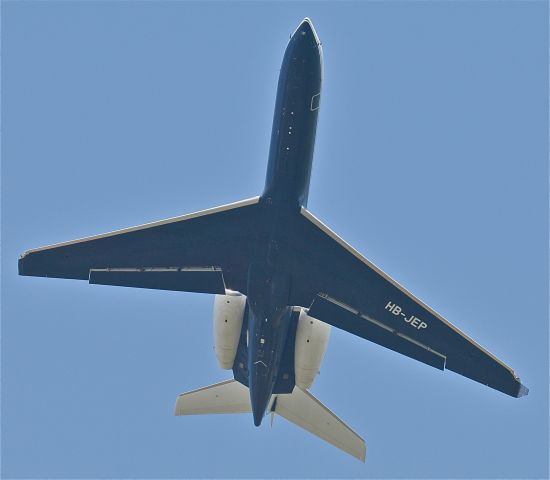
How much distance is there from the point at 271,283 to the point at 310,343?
440 centimetres

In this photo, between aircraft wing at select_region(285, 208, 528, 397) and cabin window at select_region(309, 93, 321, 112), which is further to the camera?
aircraft wing at select_region(285, 208, 528, 397)

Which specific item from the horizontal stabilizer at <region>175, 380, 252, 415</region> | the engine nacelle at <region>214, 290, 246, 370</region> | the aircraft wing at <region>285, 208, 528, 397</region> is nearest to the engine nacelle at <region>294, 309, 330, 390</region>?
the aircraft wing at <region>285, 208, 528, 397</region>

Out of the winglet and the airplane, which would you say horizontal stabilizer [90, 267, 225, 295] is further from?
the winglet

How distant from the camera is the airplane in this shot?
49.1m

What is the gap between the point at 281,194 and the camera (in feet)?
156

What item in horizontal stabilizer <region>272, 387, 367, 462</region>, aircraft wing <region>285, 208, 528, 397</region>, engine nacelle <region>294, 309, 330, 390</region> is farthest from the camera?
horizontal stabilizer <region>272, 387, 367, 462</region>

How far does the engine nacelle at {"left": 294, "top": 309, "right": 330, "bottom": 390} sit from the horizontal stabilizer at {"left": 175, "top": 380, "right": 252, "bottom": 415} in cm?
589

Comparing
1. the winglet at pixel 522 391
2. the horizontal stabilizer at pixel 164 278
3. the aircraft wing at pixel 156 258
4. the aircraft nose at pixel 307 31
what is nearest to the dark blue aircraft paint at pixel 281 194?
the aircraft nose at pixel 307 31

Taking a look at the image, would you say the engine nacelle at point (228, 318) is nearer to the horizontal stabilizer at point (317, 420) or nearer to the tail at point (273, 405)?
the tail at point (273, 405)

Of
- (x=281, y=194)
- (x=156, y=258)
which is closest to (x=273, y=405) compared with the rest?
(x=156, y=258)

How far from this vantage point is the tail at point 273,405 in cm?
5566

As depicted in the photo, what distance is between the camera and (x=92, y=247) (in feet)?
167

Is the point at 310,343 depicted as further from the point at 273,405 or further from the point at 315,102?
the point at 315,102

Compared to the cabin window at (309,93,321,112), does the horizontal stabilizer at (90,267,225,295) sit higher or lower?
lower
